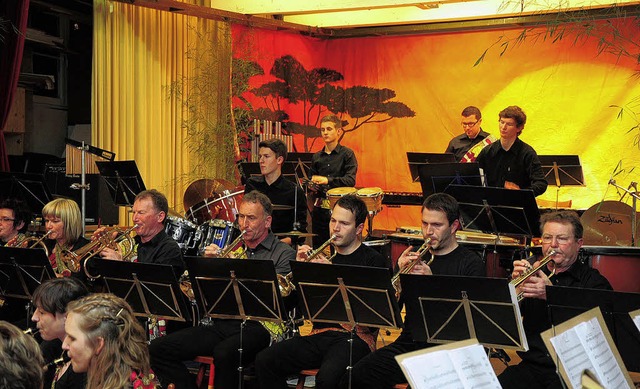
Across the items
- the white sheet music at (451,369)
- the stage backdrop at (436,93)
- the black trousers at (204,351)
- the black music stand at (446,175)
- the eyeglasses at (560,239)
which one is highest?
the stage backdrop at (436,93)

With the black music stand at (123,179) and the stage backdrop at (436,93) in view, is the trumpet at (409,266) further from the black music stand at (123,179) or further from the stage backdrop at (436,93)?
the stage backdrop at (436,93)

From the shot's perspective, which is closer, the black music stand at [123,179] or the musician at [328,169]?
the black music stand at [123,179]

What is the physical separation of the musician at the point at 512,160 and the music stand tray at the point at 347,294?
331 cm

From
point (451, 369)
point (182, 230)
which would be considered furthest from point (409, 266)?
point (182, 230)

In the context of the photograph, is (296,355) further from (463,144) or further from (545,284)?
(463,144)

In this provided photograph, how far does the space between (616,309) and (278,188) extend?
4053 mm

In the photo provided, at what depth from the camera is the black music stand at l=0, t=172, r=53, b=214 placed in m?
7.75

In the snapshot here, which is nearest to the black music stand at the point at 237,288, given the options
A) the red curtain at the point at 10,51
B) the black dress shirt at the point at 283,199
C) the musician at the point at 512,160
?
the black dress shirt at the point at 283,199

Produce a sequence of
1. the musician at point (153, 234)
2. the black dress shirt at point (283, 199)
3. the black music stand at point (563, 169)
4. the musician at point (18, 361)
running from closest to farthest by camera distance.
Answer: the musician at point (18, 361) → the musician at point (153, 234) → the black dress shirt at point (283, 199) → the black music stand at point (563, 169)

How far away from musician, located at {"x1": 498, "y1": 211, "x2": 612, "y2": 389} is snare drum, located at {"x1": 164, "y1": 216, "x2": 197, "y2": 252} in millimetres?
3204

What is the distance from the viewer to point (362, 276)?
4.70 m

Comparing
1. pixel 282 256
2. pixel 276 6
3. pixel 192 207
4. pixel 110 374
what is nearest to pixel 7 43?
pixel 192 207

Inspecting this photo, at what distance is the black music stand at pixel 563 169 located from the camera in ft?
29.4

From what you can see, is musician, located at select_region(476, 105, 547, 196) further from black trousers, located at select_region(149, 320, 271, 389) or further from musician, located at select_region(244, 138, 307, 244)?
black trousers, located at select_region(149, 320, 271, 389)
